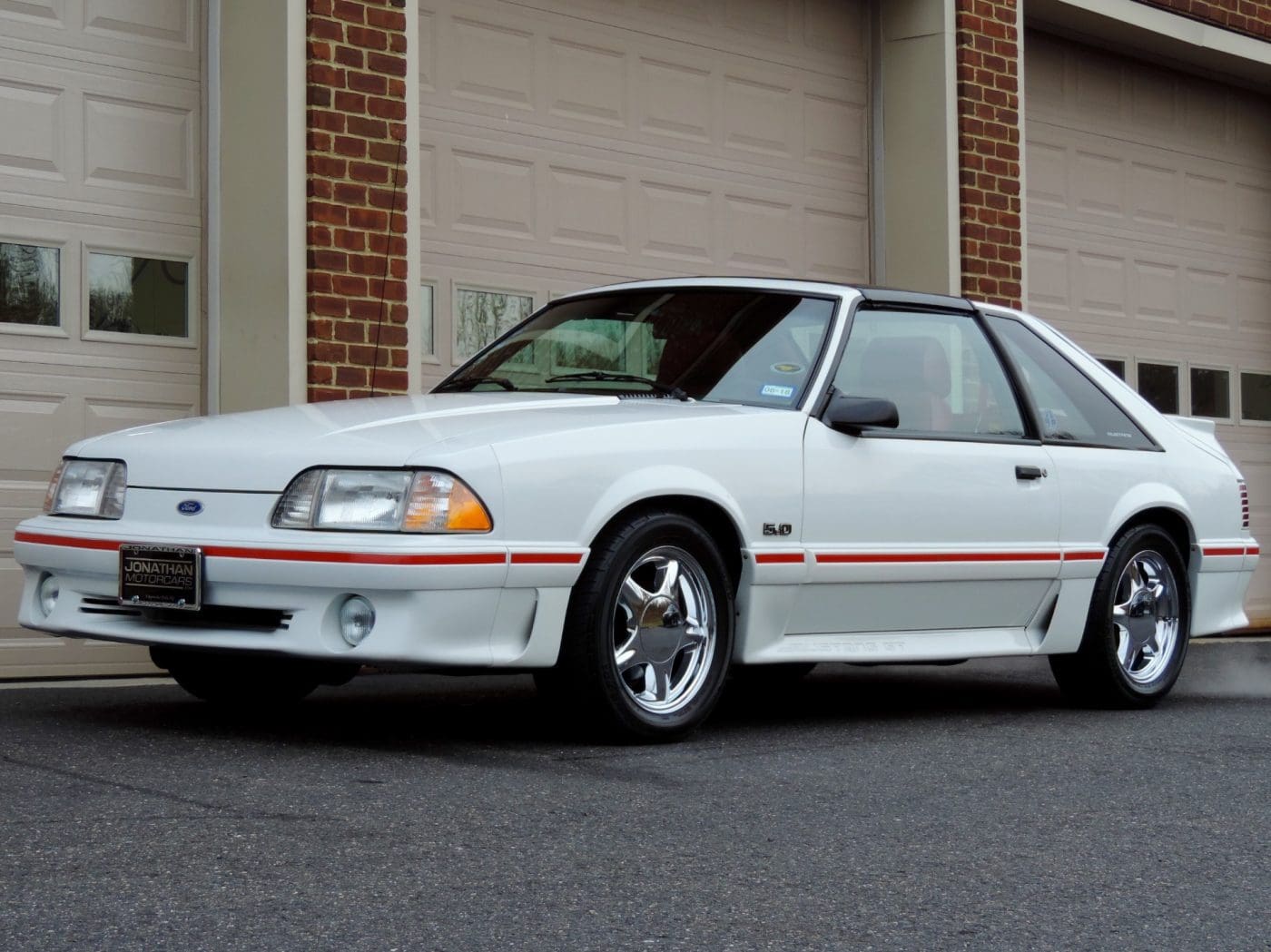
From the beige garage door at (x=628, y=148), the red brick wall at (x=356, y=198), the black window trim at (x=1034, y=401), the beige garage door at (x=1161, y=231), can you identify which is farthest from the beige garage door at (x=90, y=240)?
the beige garage door at (x=1161, y=231)

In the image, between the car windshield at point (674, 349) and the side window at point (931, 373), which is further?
the side window at point (931, 373)

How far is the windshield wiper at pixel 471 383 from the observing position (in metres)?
6.60

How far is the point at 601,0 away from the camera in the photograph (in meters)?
10.5

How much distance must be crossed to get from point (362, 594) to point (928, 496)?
6.82ft

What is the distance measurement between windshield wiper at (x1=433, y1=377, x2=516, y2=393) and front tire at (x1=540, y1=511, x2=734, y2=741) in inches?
43.8

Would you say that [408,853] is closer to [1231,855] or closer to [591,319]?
[1231,855]

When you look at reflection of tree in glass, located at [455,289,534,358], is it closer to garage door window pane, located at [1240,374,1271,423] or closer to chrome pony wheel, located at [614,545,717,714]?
chrome pony wheel, located at [614,545,717,714]

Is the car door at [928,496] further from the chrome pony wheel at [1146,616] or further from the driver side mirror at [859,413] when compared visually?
the chrome pony wheel at [1146,616]

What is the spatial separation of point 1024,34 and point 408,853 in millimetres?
10213

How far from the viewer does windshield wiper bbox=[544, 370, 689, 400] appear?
6.22m

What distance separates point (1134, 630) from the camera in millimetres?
7312

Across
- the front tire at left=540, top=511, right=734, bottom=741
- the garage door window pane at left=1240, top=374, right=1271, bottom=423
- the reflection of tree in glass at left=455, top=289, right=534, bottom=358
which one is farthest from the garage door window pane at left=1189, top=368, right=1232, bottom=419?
the front tire at left=540, top=511, right=734, bottom=741

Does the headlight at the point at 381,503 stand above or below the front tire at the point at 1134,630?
above

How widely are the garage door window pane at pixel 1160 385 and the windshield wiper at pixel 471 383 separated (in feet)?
25.7
